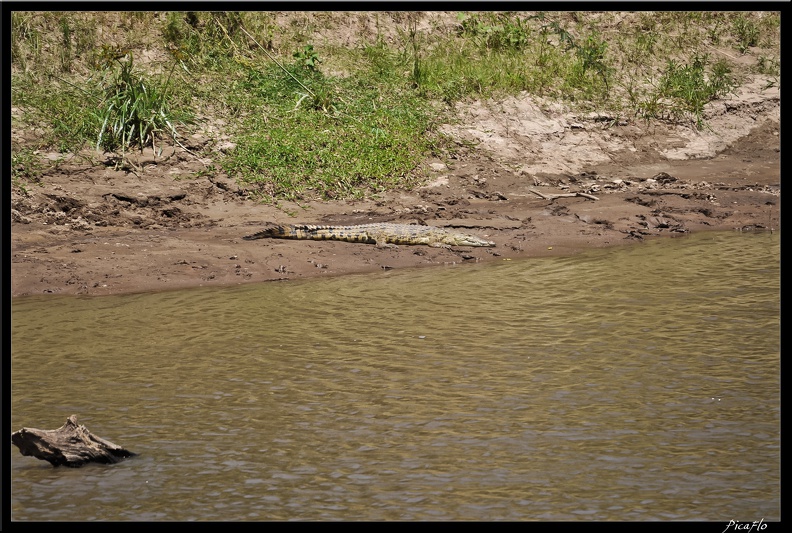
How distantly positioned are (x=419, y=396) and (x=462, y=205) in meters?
5.21

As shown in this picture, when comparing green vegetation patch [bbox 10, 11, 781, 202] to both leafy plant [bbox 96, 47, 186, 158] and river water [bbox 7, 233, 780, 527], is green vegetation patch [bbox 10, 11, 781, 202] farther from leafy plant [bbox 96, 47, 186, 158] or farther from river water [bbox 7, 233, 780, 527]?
river water [bbox 7, 233, 780, 527]

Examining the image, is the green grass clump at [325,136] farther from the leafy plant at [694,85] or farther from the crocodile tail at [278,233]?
the leafy plant at [694,85]

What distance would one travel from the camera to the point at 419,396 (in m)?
5.55

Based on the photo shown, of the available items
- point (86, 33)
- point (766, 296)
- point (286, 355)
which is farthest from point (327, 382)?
point (86, 33)

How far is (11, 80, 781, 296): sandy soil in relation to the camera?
338 inches

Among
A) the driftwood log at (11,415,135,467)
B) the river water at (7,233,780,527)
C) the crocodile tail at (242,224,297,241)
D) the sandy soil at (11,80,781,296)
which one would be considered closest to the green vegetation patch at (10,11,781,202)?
the sandy soil at (11,80,781,296)

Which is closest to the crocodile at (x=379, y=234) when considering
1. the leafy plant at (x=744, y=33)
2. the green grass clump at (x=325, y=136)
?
the green grass clump at (x=325, y=136)

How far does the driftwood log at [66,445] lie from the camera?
4.47 m

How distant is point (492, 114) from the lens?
12586 mm

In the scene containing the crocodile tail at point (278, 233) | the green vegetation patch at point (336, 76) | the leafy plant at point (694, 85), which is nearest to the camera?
the crocodile tail at point (278, 233)

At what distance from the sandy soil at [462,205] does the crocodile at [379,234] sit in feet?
0.35

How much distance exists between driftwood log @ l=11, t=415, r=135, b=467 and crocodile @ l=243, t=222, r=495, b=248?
4703mm

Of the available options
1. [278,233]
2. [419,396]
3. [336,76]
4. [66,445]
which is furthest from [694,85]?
[66,445]
